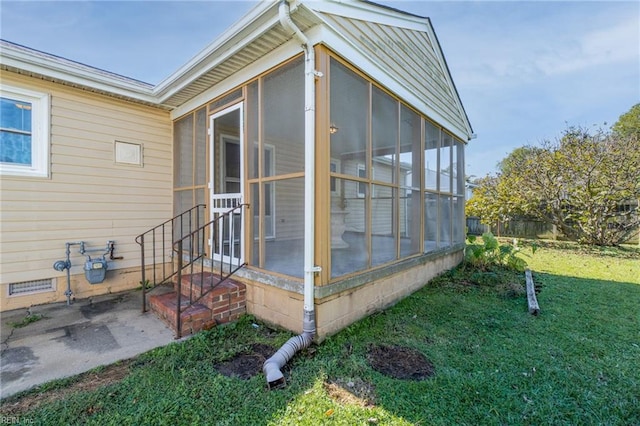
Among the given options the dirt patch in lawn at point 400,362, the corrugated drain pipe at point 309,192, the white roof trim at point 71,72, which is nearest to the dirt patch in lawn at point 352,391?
the dirt patch in lawn at point 400,362

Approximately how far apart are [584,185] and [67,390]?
13.2m

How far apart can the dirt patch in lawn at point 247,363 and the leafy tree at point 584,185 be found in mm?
11560

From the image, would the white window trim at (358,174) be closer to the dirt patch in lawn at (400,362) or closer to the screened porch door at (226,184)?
the screened porch door at (226,184)

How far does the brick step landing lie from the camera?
3084 millimetres

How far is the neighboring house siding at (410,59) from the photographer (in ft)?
11.4

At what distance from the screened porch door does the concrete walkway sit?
46.1 inches

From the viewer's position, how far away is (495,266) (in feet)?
21.0

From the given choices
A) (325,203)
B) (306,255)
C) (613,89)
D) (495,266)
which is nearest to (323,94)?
(325,203)

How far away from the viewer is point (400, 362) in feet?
8.48

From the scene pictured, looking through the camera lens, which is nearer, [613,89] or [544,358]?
[544,358]

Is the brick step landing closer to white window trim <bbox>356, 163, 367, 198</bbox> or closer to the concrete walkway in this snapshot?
the concrete walkway

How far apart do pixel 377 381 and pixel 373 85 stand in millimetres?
3432

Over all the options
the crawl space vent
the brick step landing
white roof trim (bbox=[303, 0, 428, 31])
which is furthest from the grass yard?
white roof trim (bbox=[303, 0, 428, 31])

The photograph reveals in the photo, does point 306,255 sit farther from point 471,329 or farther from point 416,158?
point 416,158
